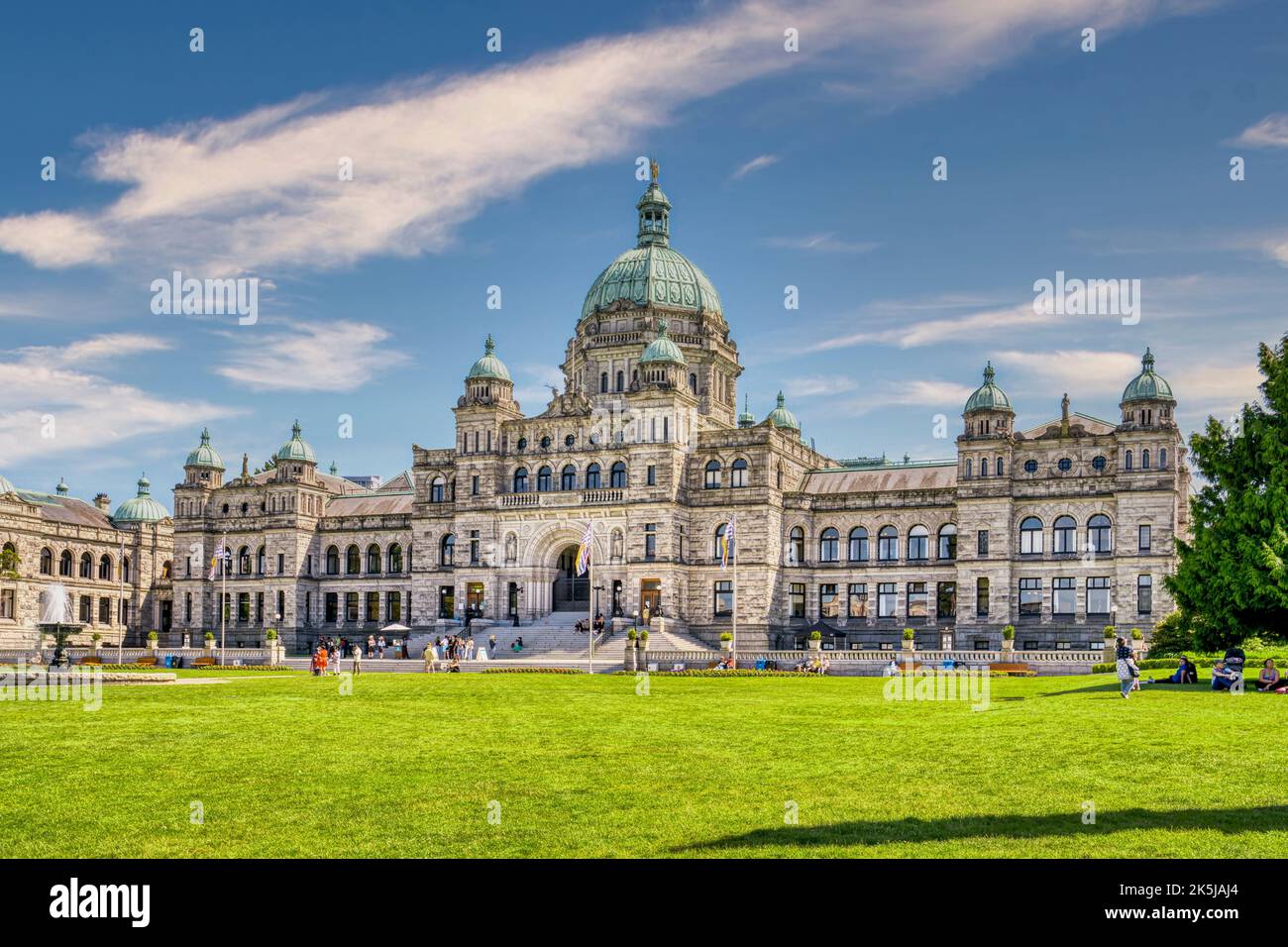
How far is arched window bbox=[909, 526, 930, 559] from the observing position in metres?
89.0

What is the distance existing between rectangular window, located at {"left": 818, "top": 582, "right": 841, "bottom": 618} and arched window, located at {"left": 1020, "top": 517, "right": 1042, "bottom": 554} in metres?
13.2

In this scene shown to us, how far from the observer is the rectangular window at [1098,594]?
8212 cm

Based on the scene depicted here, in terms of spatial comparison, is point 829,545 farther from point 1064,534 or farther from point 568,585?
point 568,585

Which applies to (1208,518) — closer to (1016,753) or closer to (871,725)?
(871,725)

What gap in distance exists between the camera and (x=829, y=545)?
9169 centimetres

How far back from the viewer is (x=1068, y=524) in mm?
83500

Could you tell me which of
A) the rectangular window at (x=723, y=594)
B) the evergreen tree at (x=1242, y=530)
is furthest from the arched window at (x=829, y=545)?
the evergreen tree at (x=1242, y=530)

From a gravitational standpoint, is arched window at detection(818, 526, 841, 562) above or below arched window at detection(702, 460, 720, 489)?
below

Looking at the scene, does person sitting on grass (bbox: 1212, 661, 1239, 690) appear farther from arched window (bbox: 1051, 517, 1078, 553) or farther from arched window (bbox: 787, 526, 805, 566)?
arched window (bbox: 787, 526, 805, 566)

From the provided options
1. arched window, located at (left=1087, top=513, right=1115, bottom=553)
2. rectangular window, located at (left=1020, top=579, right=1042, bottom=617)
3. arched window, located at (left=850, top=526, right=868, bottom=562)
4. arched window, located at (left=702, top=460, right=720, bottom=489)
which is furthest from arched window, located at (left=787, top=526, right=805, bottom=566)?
arched window, located at (left=1087, top=513, right=1115, bottom=553)

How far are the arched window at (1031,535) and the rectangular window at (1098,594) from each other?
3.82 meters

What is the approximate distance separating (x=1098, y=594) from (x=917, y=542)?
1229cm

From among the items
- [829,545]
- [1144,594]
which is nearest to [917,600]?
[829,545]
